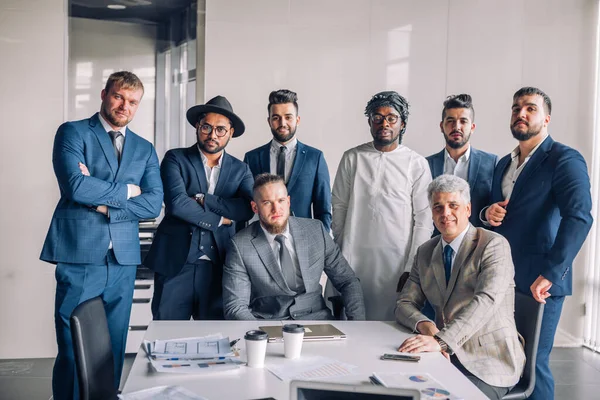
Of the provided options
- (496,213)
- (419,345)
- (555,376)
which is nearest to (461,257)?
(419,345)

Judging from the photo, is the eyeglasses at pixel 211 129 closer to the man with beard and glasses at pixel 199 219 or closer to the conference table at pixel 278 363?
the man with beard and glasses at pixel 199 219

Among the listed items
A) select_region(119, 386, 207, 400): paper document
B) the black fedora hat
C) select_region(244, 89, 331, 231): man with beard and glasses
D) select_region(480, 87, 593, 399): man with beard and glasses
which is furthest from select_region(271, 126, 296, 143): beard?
select_region(119, 386, 207, 400): paper document

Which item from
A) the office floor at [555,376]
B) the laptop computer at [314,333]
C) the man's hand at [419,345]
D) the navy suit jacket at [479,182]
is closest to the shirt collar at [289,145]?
the navy suit jacket at [479,182]

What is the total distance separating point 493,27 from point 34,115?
12.6 feet

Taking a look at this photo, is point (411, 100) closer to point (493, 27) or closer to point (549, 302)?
point (493, 27)

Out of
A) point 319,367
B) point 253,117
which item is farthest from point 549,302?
point 253,117

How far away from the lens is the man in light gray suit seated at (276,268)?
326 centimetres

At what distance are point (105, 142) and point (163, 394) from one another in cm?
198

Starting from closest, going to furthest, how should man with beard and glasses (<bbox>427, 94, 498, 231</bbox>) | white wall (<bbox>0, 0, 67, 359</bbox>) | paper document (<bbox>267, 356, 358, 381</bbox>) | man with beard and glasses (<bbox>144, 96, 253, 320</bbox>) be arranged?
paper document (<bbox>267, 356, 358, 381</bbox>), man with beard and glasses (<bbox>144, 96, 253, 320</bbox>), man with beard and glasses (<bbox>427, 94, 498, 231</bbox>), white wall (<bbox>0, 0, 67, 359</bbox>)

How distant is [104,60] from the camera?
5.25 m

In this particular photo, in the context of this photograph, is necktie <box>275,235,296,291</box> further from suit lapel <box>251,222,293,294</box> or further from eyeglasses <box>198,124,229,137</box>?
eyeglasses <box>198,124,229,137</box>

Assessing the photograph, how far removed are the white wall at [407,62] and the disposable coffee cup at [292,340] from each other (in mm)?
3292

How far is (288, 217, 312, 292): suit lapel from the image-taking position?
11.0ft

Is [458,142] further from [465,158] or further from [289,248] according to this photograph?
[289,248]
